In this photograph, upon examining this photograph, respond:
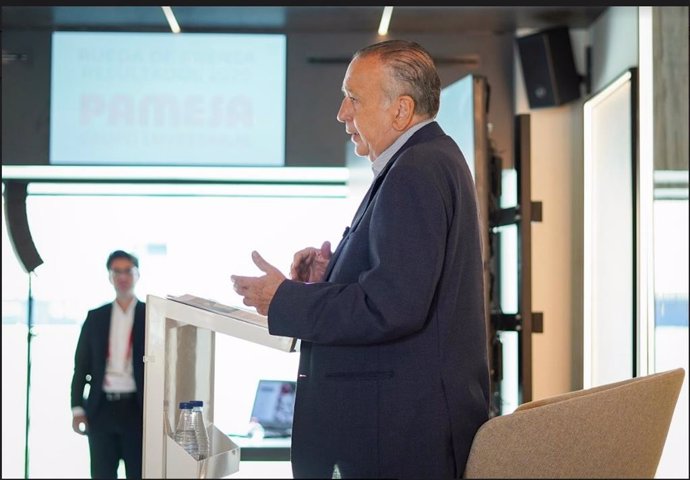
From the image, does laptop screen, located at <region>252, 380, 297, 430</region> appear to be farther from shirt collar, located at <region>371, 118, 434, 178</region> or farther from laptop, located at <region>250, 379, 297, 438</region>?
shirt collar, located at <region>371, 118, 434, 178</region>

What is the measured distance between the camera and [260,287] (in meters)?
1.70

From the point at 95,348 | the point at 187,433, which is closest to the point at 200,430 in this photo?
the point at 187,433

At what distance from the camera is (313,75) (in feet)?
16.7

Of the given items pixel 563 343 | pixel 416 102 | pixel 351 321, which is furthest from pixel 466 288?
pixel 563 343

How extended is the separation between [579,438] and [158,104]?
3.90 metres

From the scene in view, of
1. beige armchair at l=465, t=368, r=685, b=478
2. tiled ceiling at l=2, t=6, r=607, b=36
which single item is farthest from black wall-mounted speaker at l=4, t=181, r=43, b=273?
beige armchair at l=465, t=368, r=685, b=478

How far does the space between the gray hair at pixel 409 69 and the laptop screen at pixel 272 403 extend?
3415 mm

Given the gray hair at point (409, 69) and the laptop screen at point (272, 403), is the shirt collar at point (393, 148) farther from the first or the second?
the laptop screen at point (272, 403)

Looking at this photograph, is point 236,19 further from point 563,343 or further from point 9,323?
point 563,343

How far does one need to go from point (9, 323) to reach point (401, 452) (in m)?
3.71

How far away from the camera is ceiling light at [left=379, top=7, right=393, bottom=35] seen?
183 inches

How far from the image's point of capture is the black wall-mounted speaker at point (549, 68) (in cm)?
482

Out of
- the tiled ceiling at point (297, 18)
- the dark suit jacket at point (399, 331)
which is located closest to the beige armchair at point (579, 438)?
the dark suit jacket at point (399, 331)

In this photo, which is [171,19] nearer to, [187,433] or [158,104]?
[158,104]
